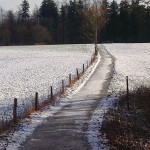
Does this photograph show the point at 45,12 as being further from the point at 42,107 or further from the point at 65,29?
the point at 42,107

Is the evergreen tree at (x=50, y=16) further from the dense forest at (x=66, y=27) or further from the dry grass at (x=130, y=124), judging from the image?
the dry grass at (x=130, y=124)

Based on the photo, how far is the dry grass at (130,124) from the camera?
1261 cm

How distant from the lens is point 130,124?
16.0 m

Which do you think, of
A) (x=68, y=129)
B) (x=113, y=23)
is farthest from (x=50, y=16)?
(x=68, y=129)

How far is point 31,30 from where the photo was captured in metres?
122

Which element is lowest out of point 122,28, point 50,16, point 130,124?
point 130,124

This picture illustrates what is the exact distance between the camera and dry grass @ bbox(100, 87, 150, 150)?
12.6 m

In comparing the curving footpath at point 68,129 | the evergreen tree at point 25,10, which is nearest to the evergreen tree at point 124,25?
the evergreen tree at point 25,10

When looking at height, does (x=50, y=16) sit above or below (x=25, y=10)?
below

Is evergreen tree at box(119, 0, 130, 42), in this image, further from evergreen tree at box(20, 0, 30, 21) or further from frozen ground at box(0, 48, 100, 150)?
frozen ground at box(0, 48, 100, 150)

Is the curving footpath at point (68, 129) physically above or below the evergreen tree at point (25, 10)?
below

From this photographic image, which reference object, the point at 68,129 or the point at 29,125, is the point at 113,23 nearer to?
the point at 29,125

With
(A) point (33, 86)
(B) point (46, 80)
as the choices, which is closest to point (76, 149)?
(A) point (33, 86)

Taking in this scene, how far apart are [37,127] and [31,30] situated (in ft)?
357
